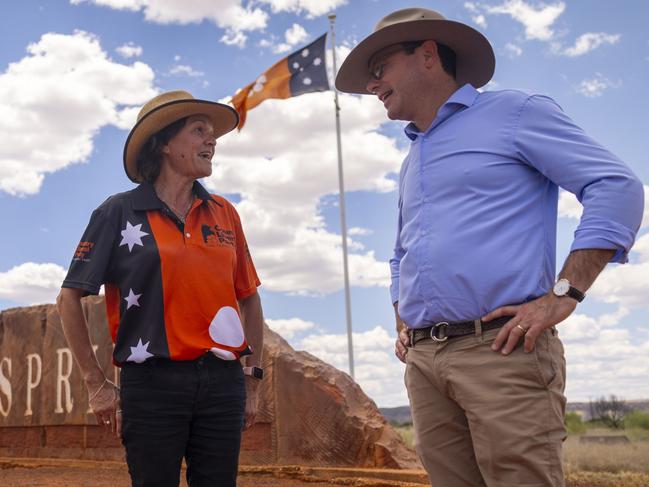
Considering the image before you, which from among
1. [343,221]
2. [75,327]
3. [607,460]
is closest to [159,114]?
[75,327]

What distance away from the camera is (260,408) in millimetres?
7273

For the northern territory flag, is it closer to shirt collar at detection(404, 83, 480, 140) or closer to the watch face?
shirt collar at detection(404, 83, 480, 140)

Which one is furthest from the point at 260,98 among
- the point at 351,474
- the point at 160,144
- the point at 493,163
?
the point at 493,163

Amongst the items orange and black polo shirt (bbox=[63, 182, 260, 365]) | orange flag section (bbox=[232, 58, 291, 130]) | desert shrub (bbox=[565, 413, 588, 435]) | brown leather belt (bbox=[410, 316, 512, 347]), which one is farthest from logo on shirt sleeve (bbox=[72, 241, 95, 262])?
desert shrub (bbox=[565, 413, 588, 435])

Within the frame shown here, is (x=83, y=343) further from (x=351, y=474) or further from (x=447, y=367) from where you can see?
(x=351, y=474)

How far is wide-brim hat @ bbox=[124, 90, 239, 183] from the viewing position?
3256 mm

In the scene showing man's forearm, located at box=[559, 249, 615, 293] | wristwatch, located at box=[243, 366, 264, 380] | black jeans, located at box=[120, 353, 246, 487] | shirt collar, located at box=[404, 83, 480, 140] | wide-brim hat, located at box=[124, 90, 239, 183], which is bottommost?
black jeans, located at box=[120, 353, 246, 487]

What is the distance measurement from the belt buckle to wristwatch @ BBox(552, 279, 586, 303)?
1.11 ft

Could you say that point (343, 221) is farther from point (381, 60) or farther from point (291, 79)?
point (381, 60)

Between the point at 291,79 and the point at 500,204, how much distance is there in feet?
36.0

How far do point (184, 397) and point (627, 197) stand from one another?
1533 mm

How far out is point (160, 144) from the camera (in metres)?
3.25

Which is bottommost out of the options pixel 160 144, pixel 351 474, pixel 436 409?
pixel 351 474

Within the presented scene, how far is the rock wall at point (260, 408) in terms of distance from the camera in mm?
6863
